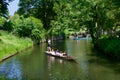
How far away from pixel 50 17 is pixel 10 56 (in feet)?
169

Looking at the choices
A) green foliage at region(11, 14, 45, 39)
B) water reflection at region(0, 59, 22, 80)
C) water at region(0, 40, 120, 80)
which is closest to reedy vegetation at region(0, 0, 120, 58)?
green foliage at region(11, 14, 45, 39)

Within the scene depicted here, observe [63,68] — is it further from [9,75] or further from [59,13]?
[59,13]

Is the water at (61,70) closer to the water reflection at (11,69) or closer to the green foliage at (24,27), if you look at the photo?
the water reflection at (11,69)

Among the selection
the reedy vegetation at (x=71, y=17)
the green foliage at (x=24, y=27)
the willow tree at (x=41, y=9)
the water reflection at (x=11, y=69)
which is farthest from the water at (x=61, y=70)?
the willow tree at (x=41, y=9)

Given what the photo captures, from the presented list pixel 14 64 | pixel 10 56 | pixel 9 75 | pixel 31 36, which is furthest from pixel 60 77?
pixel 31 36

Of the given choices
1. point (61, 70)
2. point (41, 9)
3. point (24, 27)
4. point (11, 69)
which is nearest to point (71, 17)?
point (24, 27)

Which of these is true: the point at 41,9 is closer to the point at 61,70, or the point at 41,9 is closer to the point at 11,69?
the point at 11,69

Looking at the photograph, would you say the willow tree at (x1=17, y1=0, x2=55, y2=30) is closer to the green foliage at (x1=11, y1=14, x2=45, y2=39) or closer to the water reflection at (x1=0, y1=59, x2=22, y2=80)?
the green foliage at (x1=11, y1=14, x2=45, y2=39)

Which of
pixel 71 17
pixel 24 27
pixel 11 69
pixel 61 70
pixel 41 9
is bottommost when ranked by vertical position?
pixel 61 70

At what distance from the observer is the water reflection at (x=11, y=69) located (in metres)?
33.8

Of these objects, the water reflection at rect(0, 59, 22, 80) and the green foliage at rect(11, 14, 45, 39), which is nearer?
the water reflection at rect(0, 59, 22, 80)

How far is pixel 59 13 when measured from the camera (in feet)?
315

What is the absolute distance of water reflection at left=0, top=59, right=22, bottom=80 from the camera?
111 ft

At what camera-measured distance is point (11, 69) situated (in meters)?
38.8
